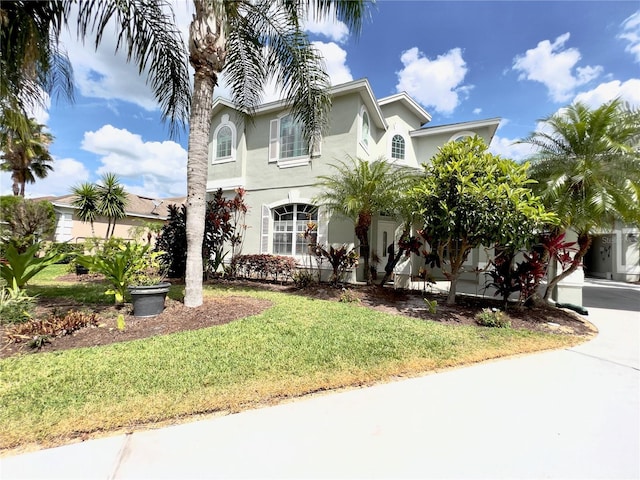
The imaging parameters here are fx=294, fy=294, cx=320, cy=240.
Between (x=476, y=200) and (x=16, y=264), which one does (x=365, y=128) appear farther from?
(x=16, y=264)

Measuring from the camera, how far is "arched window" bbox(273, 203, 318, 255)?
12.7 m

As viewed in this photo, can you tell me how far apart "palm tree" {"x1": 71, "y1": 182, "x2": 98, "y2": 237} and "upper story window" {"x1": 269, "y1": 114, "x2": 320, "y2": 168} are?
46.6ft

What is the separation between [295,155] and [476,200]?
27.6 ft

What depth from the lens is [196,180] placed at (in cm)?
670

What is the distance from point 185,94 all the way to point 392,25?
7.01m

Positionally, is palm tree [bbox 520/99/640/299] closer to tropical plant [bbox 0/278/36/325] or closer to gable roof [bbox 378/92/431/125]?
gable roof [bbox 378/92/431/125]

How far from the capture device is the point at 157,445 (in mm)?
2639

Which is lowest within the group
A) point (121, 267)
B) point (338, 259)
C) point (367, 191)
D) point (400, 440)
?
point (400, 440)

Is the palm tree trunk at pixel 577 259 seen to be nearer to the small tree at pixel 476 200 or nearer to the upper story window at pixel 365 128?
the small tree at pixel 476 200

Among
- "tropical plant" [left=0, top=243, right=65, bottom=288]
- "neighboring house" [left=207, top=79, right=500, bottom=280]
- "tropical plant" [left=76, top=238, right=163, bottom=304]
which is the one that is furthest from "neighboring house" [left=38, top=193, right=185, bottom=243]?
"tropical plant" [left=76, top=238, right=163, bottom=304]

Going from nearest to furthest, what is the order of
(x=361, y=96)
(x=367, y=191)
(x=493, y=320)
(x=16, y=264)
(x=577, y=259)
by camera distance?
(x=16, y=264) → (x=493, y=320) → (x=577, y=259) → (x=367, y=191) → (x=361, y=96)

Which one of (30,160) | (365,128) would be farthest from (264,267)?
(30,160)

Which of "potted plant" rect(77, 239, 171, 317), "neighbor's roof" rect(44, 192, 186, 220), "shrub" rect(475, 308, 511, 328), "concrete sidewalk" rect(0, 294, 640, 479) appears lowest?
"concrete sidewalk" rect(0, 294, 640, 479)

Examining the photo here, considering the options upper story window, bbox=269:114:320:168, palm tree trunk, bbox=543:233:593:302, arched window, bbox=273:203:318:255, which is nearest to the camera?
palm tree trunk, bbox=543:233:593:302
